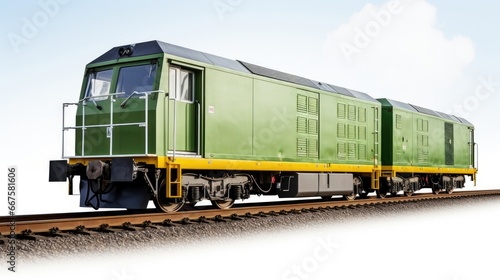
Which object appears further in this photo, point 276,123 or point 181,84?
point 276,123

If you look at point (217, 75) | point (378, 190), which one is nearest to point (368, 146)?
point (378, 190)

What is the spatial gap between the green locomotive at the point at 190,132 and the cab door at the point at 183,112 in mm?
22

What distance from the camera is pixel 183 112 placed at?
11719mm

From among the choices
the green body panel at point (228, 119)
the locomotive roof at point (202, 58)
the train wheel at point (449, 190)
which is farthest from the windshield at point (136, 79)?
the train wheel at point (449, 190)

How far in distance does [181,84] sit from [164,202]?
2.61m

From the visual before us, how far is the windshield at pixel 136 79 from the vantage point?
37.3 ft

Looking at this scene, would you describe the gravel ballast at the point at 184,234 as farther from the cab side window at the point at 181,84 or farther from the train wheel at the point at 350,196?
the cab side window at the point at 181,84

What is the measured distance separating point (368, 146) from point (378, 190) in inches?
81.1

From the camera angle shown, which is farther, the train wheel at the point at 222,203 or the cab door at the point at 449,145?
the cab door at the point at 449,145

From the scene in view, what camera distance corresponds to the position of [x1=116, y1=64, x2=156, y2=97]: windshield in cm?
1137

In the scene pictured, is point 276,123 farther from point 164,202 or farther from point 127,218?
point 127,218

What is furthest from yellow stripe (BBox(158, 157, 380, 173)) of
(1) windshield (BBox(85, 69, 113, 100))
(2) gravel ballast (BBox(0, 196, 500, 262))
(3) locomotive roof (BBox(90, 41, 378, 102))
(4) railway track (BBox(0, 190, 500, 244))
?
(1) windshield (BBox(85, 69, 113, 100))

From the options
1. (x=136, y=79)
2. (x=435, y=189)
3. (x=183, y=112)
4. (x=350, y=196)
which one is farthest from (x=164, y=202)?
(x=435, y=189)

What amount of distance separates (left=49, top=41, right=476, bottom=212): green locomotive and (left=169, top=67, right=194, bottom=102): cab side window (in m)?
0.02
